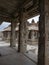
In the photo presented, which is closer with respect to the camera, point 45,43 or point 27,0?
point 45,43

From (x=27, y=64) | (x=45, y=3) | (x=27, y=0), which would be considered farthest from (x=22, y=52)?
(x=45, y=3)

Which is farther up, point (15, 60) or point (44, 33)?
point (44, 33)

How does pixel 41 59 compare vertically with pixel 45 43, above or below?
below

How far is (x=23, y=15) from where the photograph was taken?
6871 millimetres

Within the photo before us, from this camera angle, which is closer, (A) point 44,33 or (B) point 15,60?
(A) point 44,33

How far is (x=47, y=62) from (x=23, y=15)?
426 cm

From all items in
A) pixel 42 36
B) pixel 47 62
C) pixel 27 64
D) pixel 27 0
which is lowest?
pixel 27 64

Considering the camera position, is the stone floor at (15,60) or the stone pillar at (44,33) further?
the stone floor at (15,60)

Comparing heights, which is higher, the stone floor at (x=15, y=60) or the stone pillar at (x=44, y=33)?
the stone pillar at (x=44, y=33)

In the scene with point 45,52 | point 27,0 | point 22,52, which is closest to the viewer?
point 45,52

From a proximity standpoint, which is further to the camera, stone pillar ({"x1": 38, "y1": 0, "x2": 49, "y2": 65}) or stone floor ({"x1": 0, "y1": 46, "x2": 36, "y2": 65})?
stone floor ({"x1": 0, "y1": 46, "x2": 36, "y2": 65})

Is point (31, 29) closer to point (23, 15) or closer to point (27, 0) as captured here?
point (23, 15)

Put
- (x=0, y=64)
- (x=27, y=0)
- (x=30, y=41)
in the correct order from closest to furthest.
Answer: (x=0, y=64) < (x=27, y=0) < (x=30, y=41)

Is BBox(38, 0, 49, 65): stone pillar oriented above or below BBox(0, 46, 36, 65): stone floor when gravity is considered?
above
